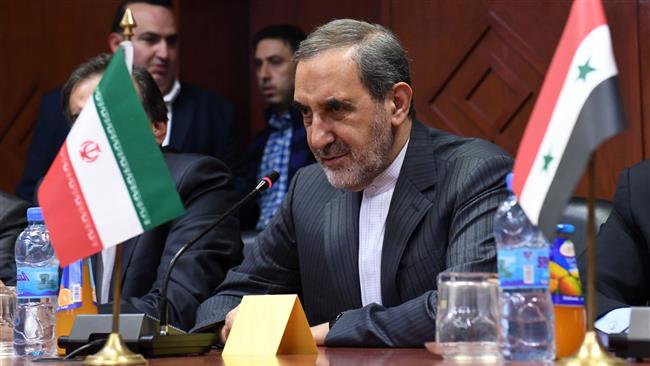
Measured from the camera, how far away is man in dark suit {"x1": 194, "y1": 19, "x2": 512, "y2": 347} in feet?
8.84

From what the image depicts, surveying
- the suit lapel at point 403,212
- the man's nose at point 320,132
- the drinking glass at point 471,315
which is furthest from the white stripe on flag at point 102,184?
the suit lapel at point 403,212

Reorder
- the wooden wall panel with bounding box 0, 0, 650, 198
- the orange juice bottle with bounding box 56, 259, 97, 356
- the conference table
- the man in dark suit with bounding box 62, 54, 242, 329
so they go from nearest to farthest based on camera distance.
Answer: the conference table → the orange juice bottle with bounding box 56, 259, 97, 356 → the man in dark suit with bounding box 62, 54, 242, 329 → the wooden wall panel with bounding box 0, 0, 650, 198

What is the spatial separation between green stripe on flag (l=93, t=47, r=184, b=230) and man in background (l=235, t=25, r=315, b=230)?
286cm

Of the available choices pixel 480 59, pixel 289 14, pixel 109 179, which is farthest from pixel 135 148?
pixel 289 14

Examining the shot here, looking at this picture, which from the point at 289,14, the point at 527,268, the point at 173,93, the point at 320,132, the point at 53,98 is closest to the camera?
the point at 527,268

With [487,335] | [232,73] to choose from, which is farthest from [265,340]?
[232,73]

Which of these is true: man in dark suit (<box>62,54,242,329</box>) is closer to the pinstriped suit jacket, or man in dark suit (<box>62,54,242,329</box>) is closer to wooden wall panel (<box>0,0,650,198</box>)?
the pinstriped suit jacket

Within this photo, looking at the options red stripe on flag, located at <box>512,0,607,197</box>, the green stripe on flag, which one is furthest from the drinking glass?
the green stripe on flag

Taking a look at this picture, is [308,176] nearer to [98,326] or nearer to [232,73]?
[98,326]

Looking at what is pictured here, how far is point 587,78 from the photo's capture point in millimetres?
1631

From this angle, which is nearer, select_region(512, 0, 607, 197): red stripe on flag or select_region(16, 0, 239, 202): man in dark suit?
select_region(512, 0, 607, 197): red stripe on flag

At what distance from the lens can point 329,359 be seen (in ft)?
6.67

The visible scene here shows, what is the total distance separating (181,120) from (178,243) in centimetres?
186

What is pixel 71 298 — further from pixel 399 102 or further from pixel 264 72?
pixel 264 72
